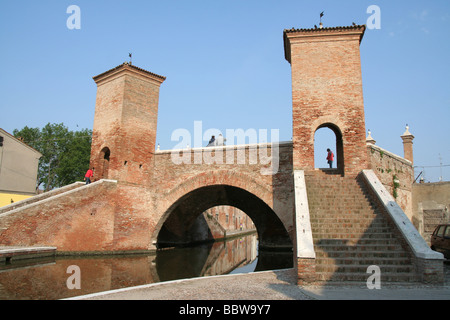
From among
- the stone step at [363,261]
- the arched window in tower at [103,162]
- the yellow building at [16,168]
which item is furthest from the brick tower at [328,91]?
the yellow building at [16,168]

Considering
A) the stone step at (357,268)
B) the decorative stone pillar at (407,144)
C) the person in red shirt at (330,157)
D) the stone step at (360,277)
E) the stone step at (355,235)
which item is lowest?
the stone step at (360,277)

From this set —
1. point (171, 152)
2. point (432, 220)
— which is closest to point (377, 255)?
point (432, 220)

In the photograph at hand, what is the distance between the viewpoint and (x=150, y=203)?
13.7 m

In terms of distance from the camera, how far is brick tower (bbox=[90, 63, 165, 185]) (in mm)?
13445

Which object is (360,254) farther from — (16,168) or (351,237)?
(16,168)

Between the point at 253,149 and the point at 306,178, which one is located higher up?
the point at 253,149

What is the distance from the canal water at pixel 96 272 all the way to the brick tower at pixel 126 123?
3449 millimetres

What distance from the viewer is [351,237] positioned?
22.6ft

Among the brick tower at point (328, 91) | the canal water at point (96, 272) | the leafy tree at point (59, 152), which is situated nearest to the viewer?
the canal water at point (96, 272)

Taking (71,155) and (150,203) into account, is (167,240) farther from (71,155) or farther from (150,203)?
(71,155)

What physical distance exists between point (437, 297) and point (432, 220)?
30.1 ft

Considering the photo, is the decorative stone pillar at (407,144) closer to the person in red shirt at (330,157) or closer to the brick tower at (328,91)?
the person in red shirt at (330,157)

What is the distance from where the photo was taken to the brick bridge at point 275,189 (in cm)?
646

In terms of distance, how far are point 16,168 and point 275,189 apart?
16522mm
